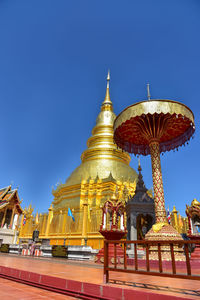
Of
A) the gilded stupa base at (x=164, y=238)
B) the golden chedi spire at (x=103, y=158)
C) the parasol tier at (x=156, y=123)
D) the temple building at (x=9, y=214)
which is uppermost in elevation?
the golden chedi spire at (x=103, y=158)

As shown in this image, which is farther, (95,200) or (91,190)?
(91,190)

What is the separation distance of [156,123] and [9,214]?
20269 millimetres

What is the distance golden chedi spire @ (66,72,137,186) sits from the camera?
21.3 m

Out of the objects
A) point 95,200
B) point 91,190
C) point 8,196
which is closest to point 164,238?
point 95,200

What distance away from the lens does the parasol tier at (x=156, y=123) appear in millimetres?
9547

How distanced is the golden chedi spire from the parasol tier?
798 centimetres

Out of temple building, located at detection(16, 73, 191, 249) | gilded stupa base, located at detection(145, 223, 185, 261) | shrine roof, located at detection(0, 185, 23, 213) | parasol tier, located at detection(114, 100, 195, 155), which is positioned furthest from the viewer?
shrine roof, located at detection(0, 185, 23, 213)

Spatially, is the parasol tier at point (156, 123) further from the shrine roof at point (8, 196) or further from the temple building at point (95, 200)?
the shrine roof at point (8, 196)

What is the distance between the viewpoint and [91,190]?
770 inches

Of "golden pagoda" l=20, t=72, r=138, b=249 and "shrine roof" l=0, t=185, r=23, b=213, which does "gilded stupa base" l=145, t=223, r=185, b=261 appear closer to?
"golden pagoda" l=20, t=72, r=138, b=249

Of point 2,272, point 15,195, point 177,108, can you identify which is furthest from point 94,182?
point 2,272

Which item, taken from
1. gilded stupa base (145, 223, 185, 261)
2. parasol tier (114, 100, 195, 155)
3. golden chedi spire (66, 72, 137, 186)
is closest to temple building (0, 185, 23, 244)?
golden chedi spire (66, 72, 137, 186)

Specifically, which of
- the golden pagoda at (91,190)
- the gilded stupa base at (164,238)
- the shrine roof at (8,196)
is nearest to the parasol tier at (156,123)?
the golden pagoda at (91,190)

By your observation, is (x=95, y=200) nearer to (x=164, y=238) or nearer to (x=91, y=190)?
(x=91, y=190)
